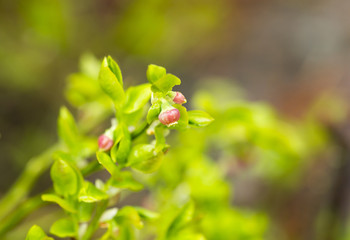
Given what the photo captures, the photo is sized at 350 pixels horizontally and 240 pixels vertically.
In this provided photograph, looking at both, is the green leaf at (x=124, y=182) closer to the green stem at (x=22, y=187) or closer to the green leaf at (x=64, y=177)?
the green leaf at (x=64, y=177)

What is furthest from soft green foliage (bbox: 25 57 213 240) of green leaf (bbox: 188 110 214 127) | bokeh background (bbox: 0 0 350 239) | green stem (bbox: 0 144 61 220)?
bokeh background (bbox: 0 0 350 239)

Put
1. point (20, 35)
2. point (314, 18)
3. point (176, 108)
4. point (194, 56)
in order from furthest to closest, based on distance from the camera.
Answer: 1. point (314, 18)
2. point (194, 56)
3. point (20, 35)
4. point (176, 108)

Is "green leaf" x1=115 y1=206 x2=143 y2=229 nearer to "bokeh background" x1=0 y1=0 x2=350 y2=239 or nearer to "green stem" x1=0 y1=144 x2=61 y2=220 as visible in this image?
"green stem" x1=0 y1=144 x2=61 y2=220

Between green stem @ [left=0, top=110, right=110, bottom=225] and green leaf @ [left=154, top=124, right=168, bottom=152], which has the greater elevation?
green leaf @ [left=154, top=124, right=168, bottom=152]

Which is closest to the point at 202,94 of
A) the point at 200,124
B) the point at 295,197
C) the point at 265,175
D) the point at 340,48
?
the point at 200,124

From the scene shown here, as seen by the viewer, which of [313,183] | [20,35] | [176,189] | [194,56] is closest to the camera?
[176,189]

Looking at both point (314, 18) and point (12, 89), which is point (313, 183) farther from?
point (314, 18)
